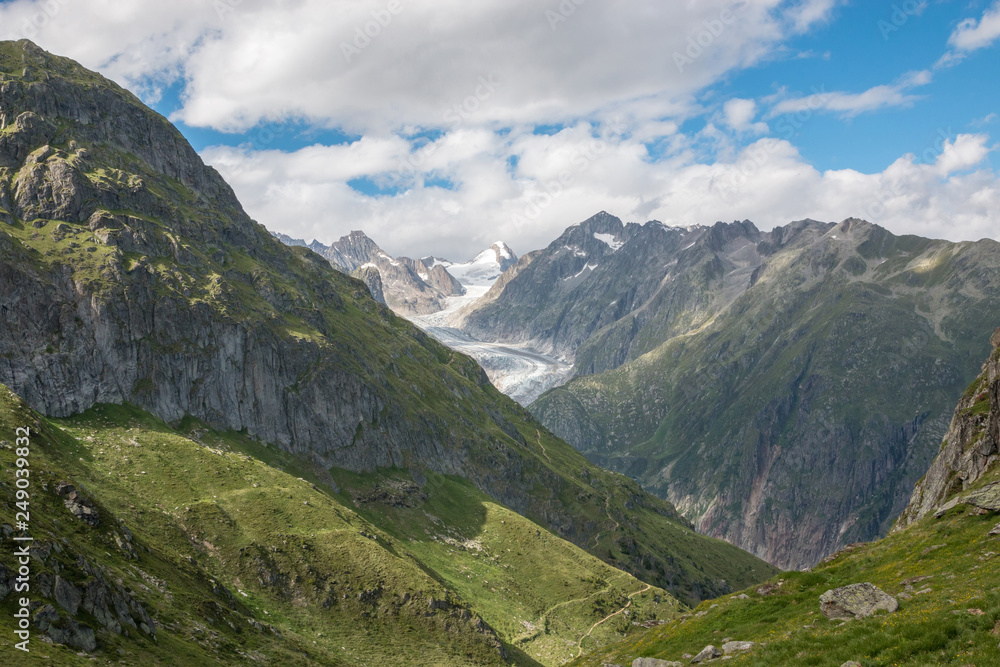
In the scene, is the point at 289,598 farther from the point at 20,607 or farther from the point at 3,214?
the point at 3,214

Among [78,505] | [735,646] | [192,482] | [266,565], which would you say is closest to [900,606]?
[735,646]

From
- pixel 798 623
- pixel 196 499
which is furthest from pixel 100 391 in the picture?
pixel 798 623

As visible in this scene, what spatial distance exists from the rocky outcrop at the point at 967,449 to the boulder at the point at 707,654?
1141 inches

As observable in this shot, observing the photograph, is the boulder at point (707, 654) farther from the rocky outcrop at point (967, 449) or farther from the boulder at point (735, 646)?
the rocky outcrop at point (967, 449)

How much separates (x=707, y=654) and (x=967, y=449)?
168 ft

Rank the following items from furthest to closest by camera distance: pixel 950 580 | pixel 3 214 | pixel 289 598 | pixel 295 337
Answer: pixel 295 337
pixel 3 214
pixel 289 598
pixel 950 580

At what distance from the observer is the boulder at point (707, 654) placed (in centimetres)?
4325

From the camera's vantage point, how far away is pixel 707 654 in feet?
143

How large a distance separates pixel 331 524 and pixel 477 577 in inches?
1832

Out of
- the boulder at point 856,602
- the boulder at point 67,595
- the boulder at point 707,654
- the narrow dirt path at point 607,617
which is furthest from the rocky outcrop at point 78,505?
the narrow dirt path at point 607,617

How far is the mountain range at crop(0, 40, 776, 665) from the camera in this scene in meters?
78.0

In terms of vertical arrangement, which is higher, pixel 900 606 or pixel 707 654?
pixel 900 606

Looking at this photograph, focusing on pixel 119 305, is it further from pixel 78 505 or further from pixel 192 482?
pixel 78 505

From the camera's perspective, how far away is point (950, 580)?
39.9 meters
